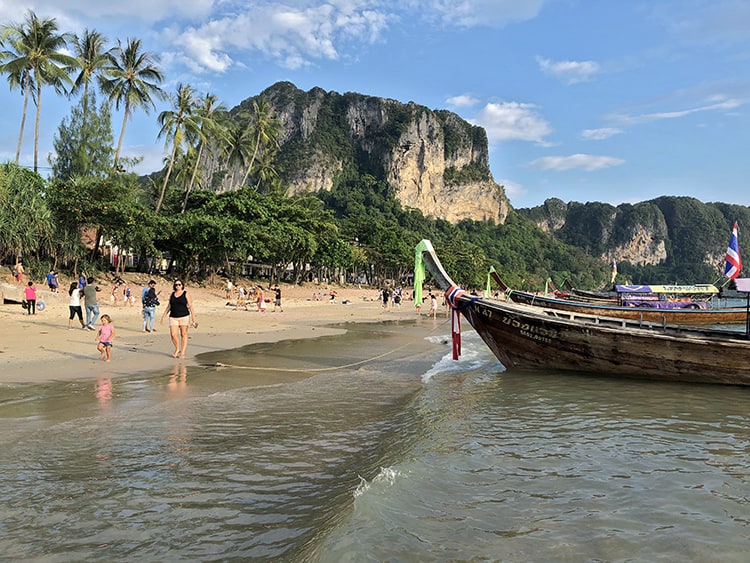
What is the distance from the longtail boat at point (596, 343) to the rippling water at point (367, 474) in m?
0.66

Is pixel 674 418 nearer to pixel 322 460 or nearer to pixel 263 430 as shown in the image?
pixel 322 460

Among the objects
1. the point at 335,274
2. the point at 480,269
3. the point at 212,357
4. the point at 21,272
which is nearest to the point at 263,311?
the point at 21,272

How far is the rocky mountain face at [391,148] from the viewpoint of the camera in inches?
5635

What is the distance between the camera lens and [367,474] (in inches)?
171

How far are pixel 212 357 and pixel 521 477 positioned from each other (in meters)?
8.61

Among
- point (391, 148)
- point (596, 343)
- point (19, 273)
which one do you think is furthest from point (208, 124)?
point (391, 148)

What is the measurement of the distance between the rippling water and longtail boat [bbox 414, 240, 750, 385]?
665mm

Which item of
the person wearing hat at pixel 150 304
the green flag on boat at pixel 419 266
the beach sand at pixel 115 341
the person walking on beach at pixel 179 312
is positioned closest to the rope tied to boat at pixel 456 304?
the green flag on boat at pixel 419 266

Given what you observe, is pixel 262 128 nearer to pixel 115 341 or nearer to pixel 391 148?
pixel 115 341

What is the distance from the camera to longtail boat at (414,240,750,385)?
344 inches

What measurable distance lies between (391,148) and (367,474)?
145000 millimetres

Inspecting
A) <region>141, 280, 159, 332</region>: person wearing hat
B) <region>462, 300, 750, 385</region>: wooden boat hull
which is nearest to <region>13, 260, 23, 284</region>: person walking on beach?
<region>141, 280, 159, 332</region>: person wearing hat

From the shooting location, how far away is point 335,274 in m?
69.8

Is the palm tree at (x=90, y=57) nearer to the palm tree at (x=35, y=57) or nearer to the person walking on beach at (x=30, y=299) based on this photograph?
the palm tree at (x=35, y=57)
